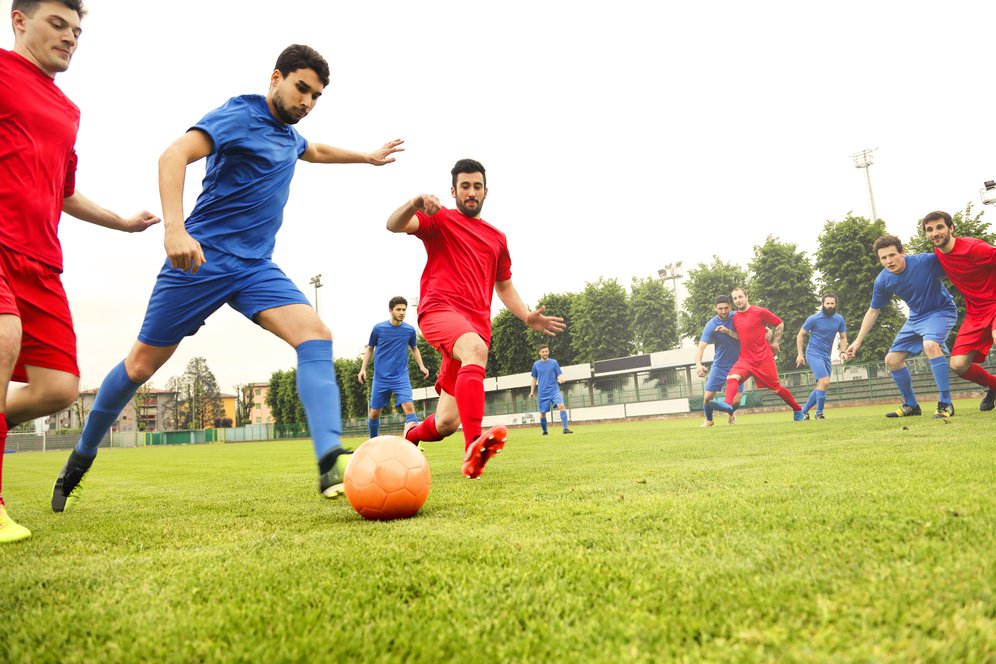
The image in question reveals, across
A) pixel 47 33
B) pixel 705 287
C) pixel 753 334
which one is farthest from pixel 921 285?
pixel 705 287

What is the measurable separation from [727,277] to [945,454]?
139ft

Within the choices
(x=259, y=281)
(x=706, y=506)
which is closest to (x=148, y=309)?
(x=259, y=281)

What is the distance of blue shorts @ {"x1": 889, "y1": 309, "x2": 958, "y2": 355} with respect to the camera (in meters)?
9.93

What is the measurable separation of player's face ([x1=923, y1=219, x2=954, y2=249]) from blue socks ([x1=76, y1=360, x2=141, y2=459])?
381 inches

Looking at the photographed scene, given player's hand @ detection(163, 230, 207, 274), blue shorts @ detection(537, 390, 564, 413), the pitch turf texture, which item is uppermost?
player's hand @ detection(163, 230, 207, 274)

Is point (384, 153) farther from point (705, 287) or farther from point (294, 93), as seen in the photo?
point (705, 287)

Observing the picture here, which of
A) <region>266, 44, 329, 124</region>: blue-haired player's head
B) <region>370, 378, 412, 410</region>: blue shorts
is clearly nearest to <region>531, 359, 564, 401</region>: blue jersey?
<region>370, 378, 412, 410</region>: blue shorts

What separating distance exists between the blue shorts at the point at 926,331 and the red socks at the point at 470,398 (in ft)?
25.6

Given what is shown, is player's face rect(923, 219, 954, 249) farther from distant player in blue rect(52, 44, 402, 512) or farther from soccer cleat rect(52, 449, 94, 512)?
soccer cleat rect(52, 449, 94, 512)

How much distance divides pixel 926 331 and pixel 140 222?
419 inches

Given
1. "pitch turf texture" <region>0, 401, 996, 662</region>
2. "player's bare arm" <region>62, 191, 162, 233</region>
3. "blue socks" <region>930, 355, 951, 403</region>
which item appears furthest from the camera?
"blue socks" <region>930, 355, 951, 403</region>

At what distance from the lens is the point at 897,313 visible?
34.9 m

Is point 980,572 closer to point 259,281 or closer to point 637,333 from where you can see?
point 259,281

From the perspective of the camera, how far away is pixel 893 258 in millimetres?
9938
